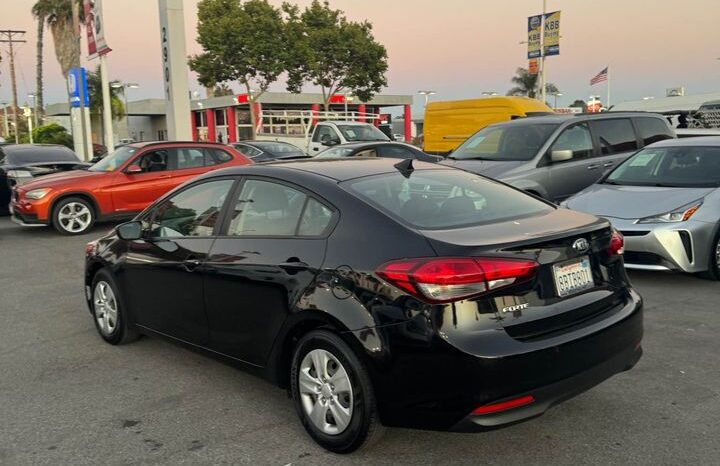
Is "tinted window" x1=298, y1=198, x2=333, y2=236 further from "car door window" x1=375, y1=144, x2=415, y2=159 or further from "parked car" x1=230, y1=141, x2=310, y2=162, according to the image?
"parked car" x1=230, y1=141, x2=310, y2=162

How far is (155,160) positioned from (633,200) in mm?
7870

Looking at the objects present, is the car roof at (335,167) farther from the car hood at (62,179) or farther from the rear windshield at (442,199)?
the car hood at (62,179)

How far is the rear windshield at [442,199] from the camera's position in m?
3.44

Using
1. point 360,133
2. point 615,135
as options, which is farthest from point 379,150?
point 360,133

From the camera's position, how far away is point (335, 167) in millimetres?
4043

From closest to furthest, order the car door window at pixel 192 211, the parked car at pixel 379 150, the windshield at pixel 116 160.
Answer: the car door window at pixel 192 211 → the windshield at pixel 116 160 → the parked car at pixel 379 150

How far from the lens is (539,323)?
305 centimetres

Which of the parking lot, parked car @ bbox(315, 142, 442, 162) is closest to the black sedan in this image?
the parking lot

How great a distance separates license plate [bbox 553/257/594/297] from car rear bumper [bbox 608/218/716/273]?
3.49 meters

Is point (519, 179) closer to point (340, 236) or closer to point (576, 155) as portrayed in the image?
point (576, 155)

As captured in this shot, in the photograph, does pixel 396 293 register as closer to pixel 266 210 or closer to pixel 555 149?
pixel 266 210

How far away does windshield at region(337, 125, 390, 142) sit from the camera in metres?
18.5

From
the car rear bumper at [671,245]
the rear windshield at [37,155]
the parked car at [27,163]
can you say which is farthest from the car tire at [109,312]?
the rear windshield at [37,155]

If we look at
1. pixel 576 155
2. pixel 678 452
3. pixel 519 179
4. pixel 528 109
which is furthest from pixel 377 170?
pixel 528 109
